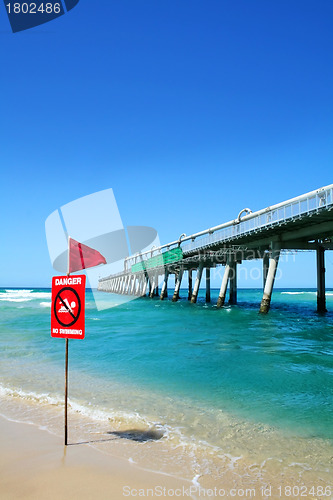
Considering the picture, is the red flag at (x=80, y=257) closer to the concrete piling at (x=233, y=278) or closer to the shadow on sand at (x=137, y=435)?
the shadow on sand at (x=137, y=435)

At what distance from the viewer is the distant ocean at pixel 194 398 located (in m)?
4.76

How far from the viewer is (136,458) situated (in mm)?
4512

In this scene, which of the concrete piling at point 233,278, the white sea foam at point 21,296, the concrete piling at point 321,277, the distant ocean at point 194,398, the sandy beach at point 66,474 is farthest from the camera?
the white sea foam at point 21,296

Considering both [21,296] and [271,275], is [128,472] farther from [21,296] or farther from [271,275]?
[21,296]

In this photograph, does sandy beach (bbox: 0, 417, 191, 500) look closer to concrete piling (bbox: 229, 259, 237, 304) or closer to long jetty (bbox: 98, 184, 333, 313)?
long jetty (bbox: 98, 184, 333, 313)

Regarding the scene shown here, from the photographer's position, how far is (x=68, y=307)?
5.02 m

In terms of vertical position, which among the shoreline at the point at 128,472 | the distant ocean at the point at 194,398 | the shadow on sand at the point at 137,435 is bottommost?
the distant ocean at the point at 194,398

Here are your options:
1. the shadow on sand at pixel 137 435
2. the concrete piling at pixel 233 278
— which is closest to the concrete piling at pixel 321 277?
the concrete piling at pixel 233 278

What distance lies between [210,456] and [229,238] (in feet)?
87.7

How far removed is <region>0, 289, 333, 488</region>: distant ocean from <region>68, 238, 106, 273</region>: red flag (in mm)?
2470

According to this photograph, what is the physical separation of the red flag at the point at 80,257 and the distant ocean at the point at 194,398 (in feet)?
8.10

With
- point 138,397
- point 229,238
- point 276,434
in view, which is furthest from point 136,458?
point 229,238

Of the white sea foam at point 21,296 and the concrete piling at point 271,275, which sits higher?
the concrete piling at point 271,275

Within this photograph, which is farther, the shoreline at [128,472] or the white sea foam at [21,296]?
the white sea foam at [21,296]
